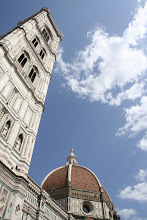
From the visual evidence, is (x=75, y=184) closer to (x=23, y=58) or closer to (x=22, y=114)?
(x=22, y=114)

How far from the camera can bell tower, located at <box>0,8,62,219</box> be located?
902 centimetres

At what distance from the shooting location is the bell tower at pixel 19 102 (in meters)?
9.02

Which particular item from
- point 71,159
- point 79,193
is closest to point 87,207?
point 79,193

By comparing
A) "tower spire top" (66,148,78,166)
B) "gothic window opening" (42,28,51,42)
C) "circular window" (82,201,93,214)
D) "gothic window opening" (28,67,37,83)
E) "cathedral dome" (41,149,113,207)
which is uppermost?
"tower spire top" (66,148,78,166)

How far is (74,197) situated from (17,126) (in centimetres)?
2478

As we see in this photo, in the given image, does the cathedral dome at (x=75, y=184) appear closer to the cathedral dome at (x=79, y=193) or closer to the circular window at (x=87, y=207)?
the cathedral dome at (x=79, y=193)

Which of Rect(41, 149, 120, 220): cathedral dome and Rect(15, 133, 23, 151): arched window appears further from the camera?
Rect(41, 149, 120, 220): cathedral dome

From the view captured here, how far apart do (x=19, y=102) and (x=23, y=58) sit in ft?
15.4

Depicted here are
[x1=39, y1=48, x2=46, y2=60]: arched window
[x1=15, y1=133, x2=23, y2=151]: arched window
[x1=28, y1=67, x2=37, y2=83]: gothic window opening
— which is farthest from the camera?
[x1=39, y1=48, x2=46, y2=60]: arched window

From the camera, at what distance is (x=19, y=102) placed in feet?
40.4

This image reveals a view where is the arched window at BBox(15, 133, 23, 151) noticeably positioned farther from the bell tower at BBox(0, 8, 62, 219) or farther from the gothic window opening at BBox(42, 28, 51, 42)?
the gothic window opening at BBox(42, 28, 51, 42)

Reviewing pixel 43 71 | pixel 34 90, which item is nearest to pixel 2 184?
pixel 34 90

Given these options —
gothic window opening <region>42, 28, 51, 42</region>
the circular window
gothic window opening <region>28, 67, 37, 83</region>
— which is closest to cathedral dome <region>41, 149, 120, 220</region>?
the circular window

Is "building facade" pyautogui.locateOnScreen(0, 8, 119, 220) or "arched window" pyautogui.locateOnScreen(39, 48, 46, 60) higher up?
"arched window" pyautogui.locateOnScreen(39, 48, 46, 60)
